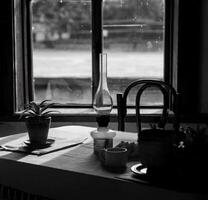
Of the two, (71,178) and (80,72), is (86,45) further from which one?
(71,178)

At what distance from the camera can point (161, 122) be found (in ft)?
5.93

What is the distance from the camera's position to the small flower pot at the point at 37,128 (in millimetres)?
1847

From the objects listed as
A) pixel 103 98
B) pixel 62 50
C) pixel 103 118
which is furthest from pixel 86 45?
pixel 103 118

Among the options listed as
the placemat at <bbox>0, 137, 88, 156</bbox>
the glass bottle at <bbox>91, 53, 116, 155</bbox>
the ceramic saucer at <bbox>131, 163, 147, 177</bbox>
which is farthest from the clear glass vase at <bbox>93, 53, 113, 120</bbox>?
the ceramic saucer at <bbox>131, 163, 147, 177</bbox>

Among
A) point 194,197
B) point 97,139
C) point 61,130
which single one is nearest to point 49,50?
point 61,130

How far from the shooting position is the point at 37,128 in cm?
186

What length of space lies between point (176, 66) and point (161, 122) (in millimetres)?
1244

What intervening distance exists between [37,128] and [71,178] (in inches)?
16.8

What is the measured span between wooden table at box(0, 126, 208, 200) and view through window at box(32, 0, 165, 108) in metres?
A: 1.45

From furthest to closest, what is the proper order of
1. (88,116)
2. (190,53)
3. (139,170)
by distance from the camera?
1. (88,116)
2. (190,53)
3. (139,170)

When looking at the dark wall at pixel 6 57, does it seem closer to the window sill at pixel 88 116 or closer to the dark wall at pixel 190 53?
the window sill at pixel 88 116

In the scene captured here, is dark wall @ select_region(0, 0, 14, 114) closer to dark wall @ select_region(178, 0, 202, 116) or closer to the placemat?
the placemat

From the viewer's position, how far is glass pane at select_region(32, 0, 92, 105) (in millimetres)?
3168

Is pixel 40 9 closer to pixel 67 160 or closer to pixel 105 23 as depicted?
pixel 105 23
